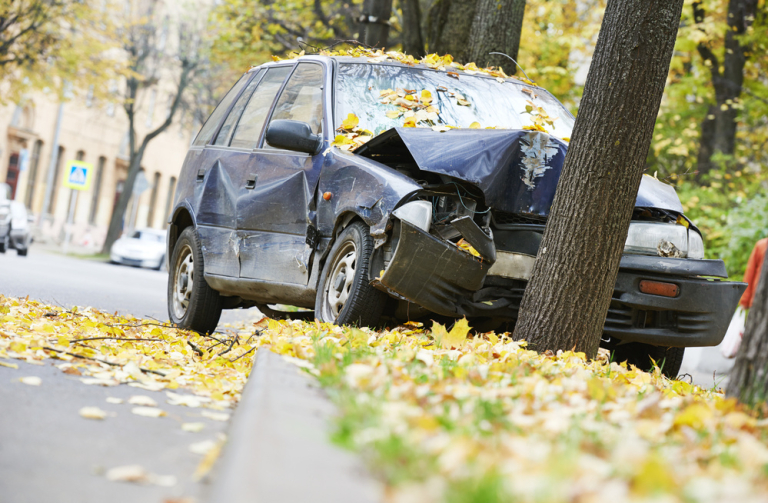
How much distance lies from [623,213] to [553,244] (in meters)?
0.43

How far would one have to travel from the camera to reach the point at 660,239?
543cm

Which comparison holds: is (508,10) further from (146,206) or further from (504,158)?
(146,206)

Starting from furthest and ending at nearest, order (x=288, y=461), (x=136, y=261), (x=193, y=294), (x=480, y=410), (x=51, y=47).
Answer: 1. (x=136, y=261)
2. (x=51, y=47)
3. (x=193, y=294)
4. (x=480, y=410)
5. (x=288, y=461)

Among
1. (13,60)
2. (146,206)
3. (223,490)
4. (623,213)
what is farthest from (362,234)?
(146,206)

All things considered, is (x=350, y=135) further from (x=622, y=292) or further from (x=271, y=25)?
(x=271, y=25)

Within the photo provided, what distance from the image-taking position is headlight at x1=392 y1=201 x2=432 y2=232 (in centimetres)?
491

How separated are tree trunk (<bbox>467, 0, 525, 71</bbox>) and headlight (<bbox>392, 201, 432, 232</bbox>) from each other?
5480 mm

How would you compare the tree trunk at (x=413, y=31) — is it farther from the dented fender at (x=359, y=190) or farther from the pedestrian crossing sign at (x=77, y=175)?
the pedestrian crossing sign at (x=77, y=175)

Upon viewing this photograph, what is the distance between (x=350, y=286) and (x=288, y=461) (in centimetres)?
317

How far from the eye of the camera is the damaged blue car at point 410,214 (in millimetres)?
5070

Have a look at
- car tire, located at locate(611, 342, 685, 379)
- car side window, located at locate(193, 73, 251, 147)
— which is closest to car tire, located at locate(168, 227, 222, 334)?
car side window, located at locate(193, 73, 251, 147)

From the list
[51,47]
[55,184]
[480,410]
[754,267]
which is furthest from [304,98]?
[55,184]

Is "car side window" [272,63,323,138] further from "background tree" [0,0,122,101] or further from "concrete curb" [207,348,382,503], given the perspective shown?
"background tree" [0,0,122,101]

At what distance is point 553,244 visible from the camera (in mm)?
5117
